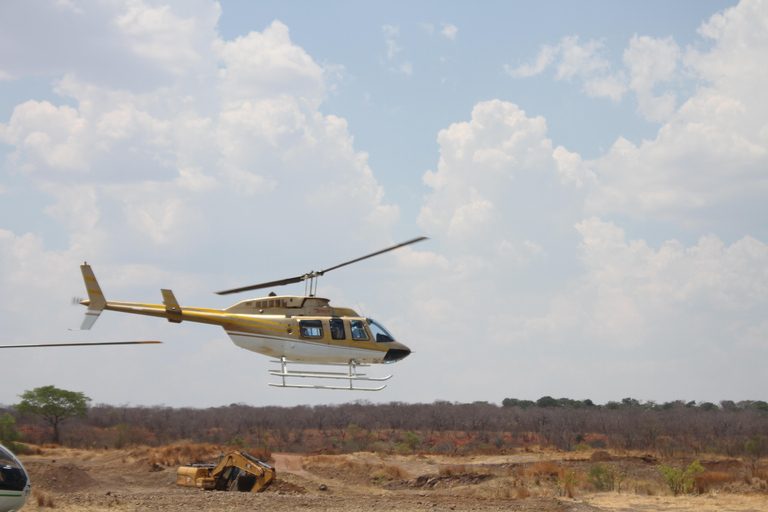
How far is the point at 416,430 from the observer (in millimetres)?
→ 71938

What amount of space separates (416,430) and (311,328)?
51.9 m

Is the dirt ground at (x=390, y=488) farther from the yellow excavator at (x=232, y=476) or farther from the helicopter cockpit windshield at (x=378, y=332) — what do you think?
the helicopter cockpit windshield at (x=378, y=332)

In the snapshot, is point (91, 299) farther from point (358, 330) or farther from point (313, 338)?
point (358, 330)

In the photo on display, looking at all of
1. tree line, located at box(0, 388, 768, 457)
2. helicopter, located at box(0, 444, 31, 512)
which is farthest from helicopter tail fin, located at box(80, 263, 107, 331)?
tree line, located at box(0, 388, 768, 457)

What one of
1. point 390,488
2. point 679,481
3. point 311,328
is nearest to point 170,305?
point 311,328

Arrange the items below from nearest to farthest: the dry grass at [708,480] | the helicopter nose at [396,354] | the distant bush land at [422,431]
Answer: the helicopter nose at [396,354]
the dry grass at [708,480]
the distant bush land at [422,431]

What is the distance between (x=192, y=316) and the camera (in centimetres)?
2272

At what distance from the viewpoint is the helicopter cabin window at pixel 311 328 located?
74.8 ft

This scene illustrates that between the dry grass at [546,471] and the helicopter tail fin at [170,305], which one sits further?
the dry grass at [546,471]

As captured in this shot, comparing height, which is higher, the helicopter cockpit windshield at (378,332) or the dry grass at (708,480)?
the helicopter cockpit windshield at (378,332)

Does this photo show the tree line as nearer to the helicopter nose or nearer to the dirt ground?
the dirt ground

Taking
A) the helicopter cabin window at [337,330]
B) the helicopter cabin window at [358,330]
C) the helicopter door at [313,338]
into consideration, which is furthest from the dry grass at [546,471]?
the helicopter door at [313,338]

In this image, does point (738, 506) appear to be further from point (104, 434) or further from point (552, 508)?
point (104, 434)

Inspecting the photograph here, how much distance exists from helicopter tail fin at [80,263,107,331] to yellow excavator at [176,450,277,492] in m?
11.4
